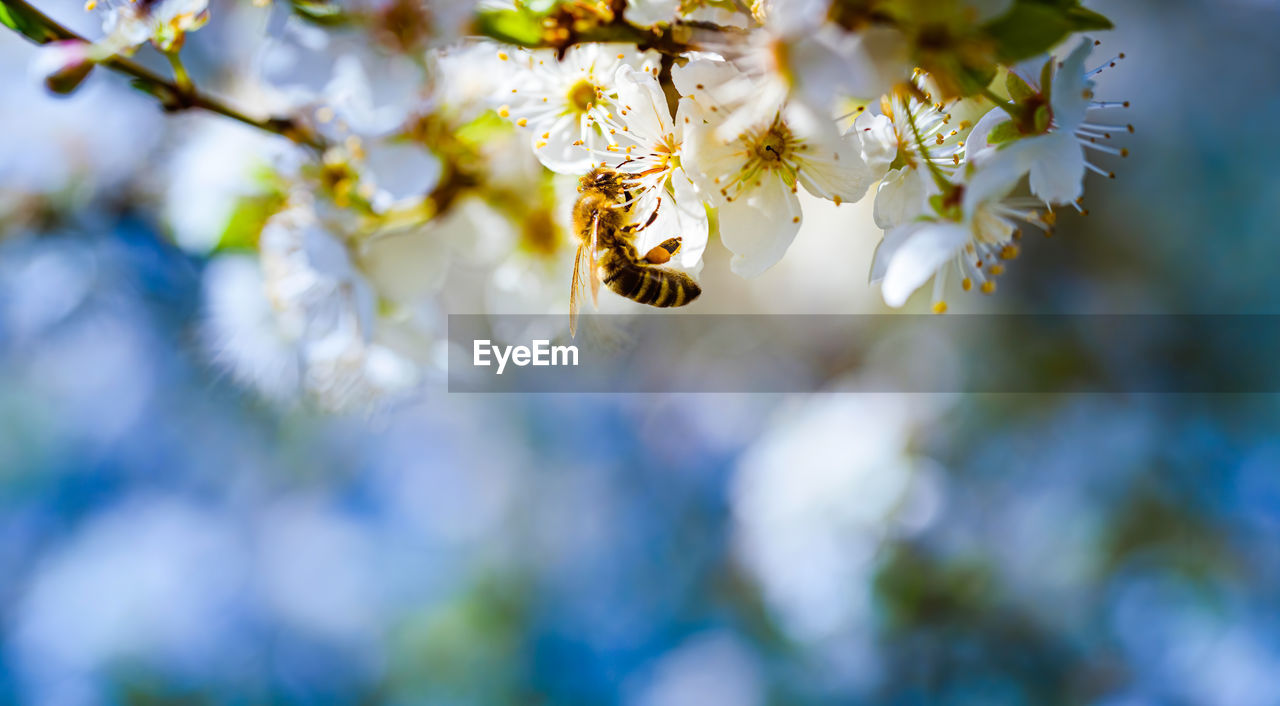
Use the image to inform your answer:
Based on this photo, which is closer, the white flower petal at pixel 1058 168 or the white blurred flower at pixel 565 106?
the white flower petal at pixel 1058 168

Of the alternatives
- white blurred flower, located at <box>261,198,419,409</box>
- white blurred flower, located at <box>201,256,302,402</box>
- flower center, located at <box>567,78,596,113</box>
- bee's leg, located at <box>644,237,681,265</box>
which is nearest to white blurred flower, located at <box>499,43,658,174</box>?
flower center, located at <box>567,78,596,113</box>

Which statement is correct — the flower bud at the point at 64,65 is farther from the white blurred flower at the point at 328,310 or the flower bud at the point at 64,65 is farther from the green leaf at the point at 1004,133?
the green leaf at the point at 1004,133

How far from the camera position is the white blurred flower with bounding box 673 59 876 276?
594mm

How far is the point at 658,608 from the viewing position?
304cm

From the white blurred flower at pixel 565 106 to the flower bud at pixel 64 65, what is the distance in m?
0.33

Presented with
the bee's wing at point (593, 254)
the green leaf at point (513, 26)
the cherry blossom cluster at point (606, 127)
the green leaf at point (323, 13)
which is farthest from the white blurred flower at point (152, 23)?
the bee's wing at point (593, 254)

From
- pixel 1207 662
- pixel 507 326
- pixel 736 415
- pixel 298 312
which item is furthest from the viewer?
pixel 736 415

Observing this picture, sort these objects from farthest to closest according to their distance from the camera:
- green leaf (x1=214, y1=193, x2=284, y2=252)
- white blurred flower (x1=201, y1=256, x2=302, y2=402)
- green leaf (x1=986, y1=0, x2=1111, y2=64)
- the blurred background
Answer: the blurred background → white blurred flower (x1=201, y1=256, x2=302, y2=402) → green leaf (x1=214, y1=193, x2=284, y2=252) → green leaf (x1=986, y1=0, x2=1111, y2=64)

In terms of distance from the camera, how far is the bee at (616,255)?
82 centimetres

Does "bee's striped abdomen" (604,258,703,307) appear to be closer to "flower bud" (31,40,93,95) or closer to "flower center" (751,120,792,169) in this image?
"flower center" (751,120,792,169)

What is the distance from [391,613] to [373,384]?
2.60m

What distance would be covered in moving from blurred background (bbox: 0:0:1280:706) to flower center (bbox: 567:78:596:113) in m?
0.56

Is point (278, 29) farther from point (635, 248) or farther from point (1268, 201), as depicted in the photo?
point (1268, 201)

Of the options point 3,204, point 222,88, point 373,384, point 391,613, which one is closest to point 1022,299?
point 373,384
